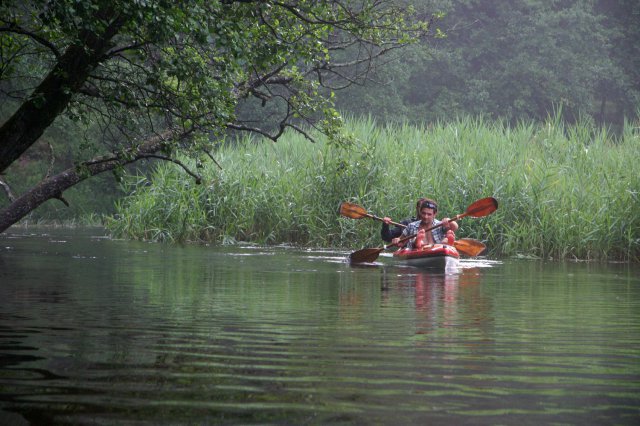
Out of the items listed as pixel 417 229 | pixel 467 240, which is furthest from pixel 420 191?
pixel 467 240

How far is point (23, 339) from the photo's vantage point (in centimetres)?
520

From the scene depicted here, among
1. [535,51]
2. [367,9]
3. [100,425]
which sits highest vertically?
[535,51]

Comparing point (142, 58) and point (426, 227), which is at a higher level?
point (142, 58)

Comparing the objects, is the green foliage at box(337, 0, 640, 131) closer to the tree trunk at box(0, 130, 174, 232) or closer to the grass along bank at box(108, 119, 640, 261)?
the grass along bank at box(108, 119, 640, 261)

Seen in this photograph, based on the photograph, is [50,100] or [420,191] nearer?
[50,100]

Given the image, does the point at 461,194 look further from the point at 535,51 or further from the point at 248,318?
the point at 535,51

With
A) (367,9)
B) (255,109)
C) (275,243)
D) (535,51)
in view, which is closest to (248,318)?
(367,9)

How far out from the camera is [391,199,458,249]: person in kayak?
1363 cm

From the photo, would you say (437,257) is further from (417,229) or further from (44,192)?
(44,192)

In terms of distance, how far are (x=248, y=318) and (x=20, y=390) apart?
299cm

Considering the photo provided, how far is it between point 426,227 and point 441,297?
5498 millimetres

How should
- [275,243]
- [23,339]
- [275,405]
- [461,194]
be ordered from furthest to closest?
[275,243] → [461,194] → [23,339] → [275,405]

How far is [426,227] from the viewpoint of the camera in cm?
1415

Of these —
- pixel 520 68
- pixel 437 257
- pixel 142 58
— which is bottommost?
pixel 437 257
